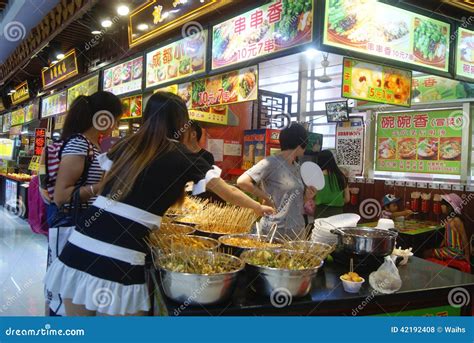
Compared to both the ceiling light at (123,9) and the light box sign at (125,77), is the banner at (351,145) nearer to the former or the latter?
the light box sign at (125,77)

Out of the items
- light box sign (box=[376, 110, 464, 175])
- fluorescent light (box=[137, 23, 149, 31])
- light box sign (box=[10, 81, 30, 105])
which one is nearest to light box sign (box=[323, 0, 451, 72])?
fluorescent light (box=[137, 23, 149, 31])

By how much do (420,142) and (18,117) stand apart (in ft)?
35.1

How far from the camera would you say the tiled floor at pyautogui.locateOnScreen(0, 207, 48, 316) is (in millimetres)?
3639

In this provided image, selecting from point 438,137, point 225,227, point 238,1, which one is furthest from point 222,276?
point 438,137

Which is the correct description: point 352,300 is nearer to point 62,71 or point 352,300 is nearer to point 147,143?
point 147,143

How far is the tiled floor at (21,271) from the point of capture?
364 centimetres

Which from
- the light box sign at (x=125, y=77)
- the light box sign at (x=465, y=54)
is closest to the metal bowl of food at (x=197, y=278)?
the light box sign at (x=465, y=54)

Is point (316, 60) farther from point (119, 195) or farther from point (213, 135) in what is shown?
point (119, 195)

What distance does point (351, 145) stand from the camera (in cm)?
752

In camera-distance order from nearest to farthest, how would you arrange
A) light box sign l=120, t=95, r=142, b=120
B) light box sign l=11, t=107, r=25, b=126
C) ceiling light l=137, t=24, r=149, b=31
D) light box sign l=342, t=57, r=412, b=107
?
light box sign l=342, t=57, r=412, b=107 → ceiling light l=137, t=24, r=149, b=31 → light box sign l=120, t=95, r=142, b=120 → light box sign l=11, t=107, r=25, b=126

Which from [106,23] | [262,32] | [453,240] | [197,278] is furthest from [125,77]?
[453,240]

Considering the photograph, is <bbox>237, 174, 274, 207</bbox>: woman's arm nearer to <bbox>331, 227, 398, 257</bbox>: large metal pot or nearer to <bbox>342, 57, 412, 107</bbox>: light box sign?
<bbox>331, 227, 398, 257</bbox>: large metal pot

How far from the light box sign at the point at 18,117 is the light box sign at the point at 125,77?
21.3ft

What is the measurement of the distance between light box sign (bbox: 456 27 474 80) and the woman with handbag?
3248mm
